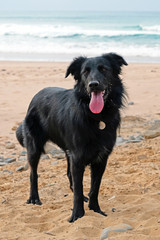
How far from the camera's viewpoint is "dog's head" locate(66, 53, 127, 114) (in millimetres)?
3954

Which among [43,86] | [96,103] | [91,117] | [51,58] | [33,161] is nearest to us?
[96,103]

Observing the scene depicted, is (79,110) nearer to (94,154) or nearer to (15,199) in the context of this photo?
(94,154)

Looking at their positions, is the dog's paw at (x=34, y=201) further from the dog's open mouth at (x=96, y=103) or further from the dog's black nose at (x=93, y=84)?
the dog's black nose at (x=93, y=84)

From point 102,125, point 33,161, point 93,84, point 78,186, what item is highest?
point 93,84

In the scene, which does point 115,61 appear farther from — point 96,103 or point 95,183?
point 95,183

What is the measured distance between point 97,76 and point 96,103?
0.94 ft

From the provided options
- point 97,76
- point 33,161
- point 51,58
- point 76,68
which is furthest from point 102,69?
point 51,58

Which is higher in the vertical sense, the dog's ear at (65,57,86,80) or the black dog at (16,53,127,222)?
the dog's ear at (65,57,86,80)

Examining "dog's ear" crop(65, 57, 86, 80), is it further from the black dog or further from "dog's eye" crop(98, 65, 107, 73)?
"dog's eye" crop(98, 65, 107, 73)

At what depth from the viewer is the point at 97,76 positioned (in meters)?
3.99

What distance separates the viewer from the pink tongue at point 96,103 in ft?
13.0

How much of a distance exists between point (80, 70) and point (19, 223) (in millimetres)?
1780

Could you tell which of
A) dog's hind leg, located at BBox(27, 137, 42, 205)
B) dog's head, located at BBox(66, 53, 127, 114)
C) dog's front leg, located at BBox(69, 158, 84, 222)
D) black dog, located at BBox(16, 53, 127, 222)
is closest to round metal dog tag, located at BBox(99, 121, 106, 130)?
black dog, located at BBox(16, 53, 127, 222)

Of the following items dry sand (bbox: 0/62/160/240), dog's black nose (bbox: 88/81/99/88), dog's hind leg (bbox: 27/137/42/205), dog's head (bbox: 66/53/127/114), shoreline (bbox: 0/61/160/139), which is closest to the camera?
dry sand (bbox: 0/62/160/240)
